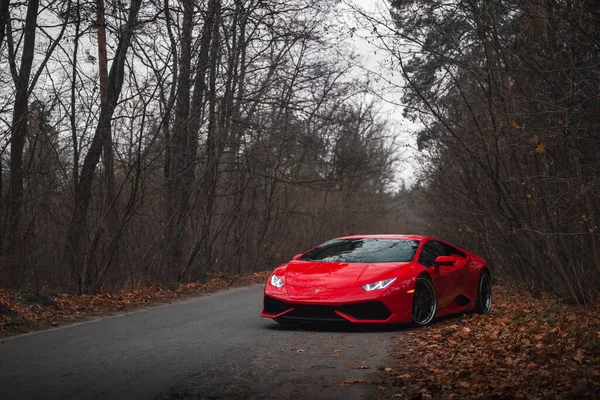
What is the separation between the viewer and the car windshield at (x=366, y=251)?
1113 cm

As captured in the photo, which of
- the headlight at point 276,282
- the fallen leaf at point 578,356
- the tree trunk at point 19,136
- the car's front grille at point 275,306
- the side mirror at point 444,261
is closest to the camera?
the fallen leaf at point 578,356

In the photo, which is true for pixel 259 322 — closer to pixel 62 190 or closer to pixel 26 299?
pixel 26 299

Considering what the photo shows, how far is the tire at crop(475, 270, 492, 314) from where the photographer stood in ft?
41.7

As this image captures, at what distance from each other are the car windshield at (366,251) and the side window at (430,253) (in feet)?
0.51

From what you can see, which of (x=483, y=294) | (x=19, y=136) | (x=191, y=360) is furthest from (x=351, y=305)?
(x=19, y=136)

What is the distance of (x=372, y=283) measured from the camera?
1012 cm

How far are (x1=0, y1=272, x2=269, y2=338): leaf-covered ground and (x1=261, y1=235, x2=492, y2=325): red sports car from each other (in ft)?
11.4

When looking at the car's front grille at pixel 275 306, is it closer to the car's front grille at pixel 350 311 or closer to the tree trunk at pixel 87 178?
the car's front grille at pixel 350 311

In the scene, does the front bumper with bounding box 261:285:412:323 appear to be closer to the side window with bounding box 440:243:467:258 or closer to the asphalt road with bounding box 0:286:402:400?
the asphalt road with bounding box 0:286:402:400

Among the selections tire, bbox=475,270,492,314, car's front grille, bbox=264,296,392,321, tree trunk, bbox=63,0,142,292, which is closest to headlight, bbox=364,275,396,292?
car's front grille, bbox=264,296,392,321

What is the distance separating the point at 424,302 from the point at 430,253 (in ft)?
3.96

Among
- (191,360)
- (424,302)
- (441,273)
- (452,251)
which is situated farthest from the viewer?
(452,251)

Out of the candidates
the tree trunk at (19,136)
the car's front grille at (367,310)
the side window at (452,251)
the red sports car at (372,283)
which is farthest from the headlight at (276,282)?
the tree trunk at (19,136)

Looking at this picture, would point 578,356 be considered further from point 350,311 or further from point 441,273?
point 441,273
